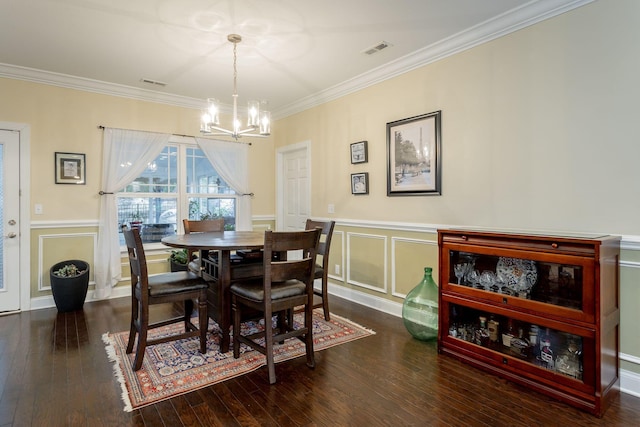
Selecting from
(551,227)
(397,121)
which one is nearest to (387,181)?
(397,121)

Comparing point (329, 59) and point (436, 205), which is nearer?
point (436, 205)

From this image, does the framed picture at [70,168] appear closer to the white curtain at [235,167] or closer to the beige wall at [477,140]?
the beige wall at [477,140]

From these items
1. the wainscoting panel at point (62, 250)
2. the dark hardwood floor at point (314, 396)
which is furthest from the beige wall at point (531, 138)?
the wainscoting panel at point (62, 250)

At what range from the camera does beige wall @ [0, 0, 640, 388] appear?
2.25 meters

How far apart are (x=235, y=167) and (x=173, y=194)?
97cm

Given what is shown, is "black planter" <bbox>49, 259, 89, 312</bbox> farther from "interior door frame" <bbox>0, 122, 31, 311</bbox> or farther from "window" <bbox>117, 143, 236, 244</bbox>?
"window" <bbox>117, 143, 236, 244</bbox>

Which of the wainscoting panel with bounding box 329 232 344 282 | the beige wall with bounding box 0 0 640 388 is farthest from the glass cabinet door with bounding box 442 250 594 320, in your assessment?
the wainscoting panel with bounding box 329 232 344 282

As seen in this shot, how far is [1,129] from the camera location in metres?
3.74

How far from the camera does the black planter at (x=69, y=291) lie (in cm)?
374

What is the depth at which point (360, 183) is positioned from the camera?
4.12m

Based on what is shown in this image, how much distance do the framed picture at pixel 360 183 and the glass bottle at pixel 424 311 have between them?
1364mm

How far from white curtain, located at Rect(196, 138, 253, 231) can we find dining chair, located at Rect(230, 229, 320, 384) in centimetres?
280

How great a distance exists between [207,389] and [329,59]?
310 cm

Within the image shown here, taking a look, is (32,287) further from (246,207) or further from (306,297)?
(306,297)
